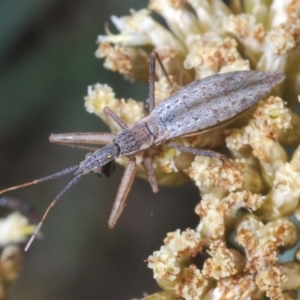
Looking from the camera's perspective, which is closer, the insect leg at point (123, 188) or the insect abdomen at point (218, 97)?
the insect abdomen at point (218, 97)

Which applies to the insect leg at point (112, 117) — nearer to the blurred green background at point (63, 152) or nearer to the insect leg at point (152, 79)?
the insect leg at point (152, 79)

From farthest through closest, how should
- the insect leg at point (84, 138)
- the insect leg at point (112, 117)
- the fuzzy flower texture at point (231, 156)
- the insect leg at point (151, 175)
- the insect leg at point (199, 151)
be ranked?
the insect leg at point (84, 138), the insect leg at point (112, 117), the insect leg at point (151, 175), the insect leg at point (199, 151), the fuzzy flower texture at point (231, 156)

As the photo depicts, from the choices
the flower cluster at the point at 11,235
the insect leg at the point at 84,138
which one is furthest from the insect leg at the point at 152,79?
the flower cluster at the point at 11,235

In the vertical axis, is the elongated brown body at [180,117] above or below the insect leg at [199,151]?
above

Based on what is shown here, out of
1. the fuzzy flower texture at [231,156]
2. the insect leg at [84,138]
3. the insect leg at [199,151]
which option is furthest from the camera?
the insect leg at [84,138]

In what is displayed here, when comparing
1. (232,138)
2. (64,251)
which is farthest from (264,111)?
(64,251)

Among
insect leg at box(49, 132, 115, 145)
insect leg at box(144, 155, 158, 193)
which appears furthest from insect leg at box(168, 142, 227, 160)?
insect leg at box(49, 132, 115, 145)

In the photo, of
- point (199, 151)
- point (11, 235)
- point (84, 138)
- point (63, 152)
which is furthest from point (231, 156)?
point (63, 152)
